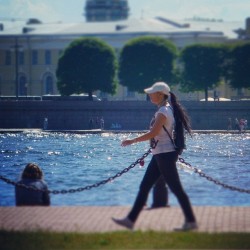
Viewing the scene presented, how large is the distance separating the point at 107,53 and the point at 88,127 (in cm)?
747

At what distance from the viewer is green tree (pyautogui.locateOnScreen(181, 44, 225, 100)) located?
5903 cm

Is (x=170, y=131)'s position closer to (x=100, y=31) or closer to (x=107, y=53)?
(x=107, y=53)

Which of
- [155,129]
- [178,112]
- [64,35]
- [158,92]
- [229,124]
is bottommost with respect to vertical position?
[229,124]

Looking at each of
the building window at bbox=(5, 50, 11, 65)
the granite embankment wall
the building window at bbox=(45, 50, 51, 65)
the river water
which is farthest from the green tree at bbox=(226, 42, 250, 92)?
the building window at bbox=(5, 50, 11, 65)

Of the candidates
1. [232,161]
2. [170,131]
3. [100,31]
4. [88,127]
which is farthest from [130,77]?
[170,131]

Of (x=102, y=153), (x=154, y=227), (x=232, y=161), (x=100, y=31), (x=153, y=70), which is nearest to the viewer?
(x=154, y=227)

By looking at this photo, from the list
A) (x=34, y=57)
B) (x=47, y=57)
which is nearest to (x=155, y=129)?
(x=47, y=57)

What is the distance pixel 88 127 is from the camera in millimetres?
54000

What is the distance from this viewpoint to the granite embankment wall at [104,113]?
174ft

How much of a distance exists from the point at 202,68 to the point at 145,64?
114 inches

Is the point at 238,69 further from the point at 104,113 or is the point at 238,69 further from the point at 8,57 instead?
the point at 8,57

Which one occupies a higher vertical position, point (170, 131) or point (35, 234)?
point (170, 131)

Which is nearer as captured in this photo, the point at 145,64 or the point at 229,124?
the point at 229,124

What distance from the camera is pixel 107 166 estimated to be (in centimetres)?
2712
